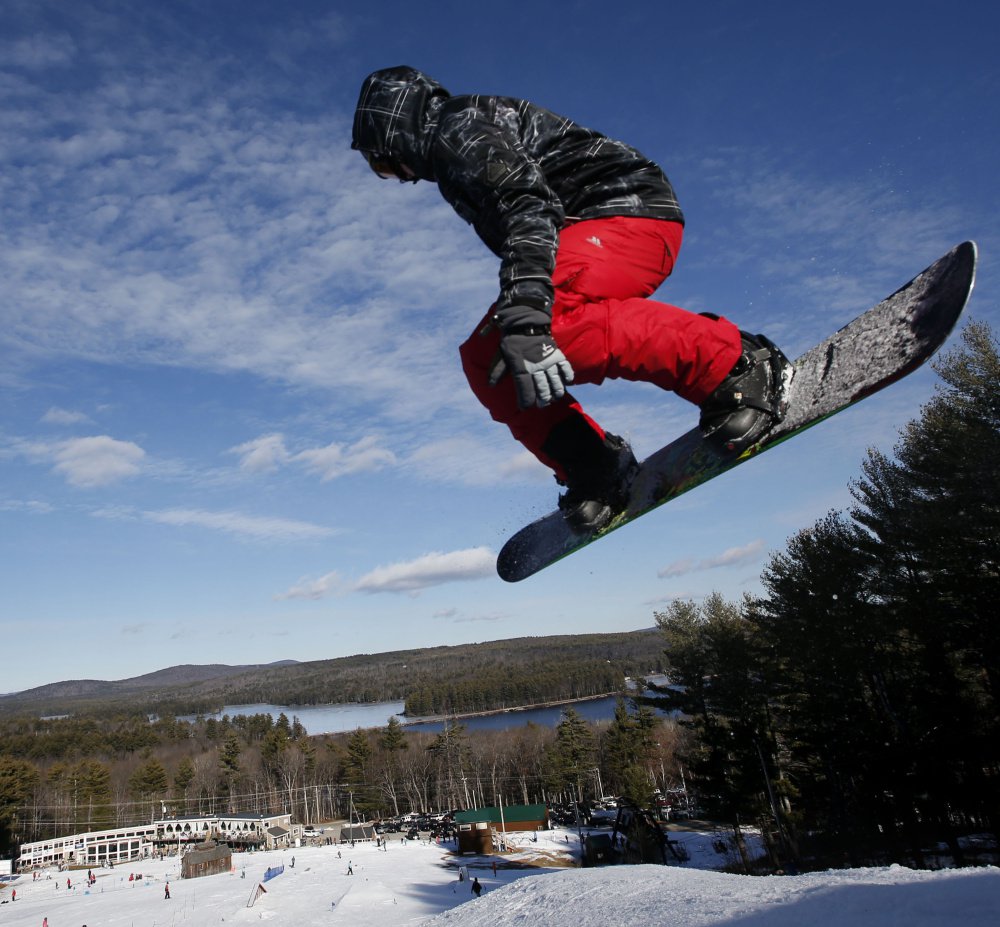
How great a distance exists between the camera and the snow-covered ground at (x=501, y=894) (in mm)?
7176

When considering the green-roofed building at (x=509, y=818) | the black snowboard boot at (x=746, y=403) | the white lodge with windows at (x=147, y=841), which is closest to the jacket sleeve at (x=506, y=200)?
the black snowboard boot at (x=746, y=403)

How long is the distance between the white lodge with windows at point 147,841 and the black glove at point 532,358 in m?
71.0

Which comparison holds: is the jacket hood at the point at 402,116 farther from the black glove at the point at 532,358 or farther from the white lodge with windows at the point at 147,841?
the white lodge with windows at the point at 147,841

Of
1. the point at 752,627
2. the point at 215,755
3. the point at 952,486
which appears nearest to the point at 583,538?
the point at 952,486

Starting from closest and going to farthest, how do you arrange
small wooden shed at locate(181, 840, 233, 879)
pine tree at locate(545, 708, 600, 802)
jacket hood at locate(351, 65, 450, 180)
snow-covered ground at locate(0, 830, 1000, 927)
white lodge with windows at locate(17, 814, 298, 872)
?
jacket hood at locate(351, 65, 450, 180) → snow-covered ground at locate(0, 830, 1000, 927) → small wooden shed at locate(181, 840, 233, 879) → pine tree at locate(545, 708, 600, 802) → white lodge with windows at locate(17, 814, 298, 872)

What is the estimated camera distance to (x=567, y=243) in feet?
10.1

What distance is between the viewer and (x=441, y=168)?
9.88ft

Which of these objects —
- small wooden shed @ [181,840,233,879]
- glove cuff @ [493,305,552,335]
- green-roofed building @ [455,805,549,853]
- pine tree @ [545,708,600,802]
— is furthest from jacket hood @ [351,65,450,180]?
pine tree @ [545,708,600,802]

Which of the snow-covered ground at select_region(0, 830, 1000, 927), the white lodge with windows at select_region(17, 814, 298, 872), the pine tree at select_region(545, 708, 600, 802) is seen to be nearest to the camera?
the snow-covered ground at select_region(0, 830, 1000, 927)

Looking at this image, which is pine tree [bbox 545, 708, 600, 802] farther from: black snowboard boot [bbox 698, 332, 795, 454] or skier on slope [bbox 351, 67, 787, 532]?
skier on slope [bbox 351, 67, 787, 532]

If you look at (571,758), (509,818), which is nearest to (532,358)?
(571,758)

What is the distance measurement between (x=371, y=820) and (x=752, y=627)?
191ft

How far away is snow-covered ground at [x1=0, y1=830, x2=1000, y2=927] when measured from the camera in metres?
7.18

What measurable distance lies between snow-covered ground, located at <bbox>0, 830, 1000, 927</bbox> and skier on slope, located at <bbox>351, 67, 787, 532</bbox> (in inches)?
229
